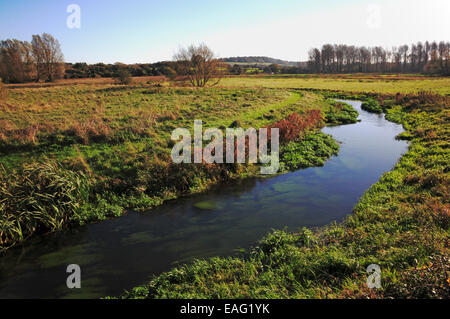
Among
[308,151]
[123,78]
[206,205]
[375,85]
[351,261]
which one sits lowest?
[206,205]

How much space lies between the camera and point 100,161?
13148mm

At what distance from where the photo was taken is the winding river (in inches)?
285

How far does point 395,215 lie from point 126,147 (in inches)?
511

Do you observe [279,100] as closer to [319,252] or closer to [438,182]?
[438,182]

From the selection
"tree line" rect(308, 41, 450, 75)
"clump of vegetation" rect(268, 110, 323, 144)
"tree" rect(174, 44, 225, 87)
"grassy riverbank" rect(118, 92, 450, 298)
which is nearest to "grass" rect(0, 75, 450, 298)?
"grassy riverbank" rect(118, 92, 450, 298)

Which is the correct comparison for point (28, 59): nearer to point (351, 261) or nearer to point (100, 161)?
point (100, 161)

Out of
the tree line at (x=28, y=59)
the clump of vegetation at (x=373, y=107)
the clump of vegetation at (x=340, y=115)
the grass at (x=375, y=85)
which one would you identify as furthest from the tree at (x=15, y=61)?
the clump of vegetation at (x=373, y=107)

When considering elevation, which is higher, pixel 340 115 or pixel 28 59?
pixel 28 59

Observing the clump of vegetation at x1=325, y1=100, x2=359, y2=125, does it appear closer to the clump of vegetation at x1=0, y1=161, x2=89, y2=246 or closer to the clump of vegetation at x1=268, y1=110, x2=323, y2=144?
the clump of vegetation at x1=268, y1=110, x2=323, y2=144

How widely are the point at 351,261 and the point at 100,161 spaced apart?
11.7 meters

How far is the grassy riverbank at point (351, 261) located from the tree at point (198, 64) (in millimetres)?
40808

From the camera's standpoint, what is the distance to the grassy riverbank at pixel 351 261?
516 centimetres

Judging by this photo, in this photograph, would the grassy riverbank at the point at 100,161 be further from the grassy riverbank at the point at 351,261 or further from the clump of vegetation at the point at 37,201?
the grassy riverbank at the point at 351,261

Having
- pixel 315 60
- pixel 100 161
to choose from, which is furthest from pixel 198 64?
pixel 315 60
